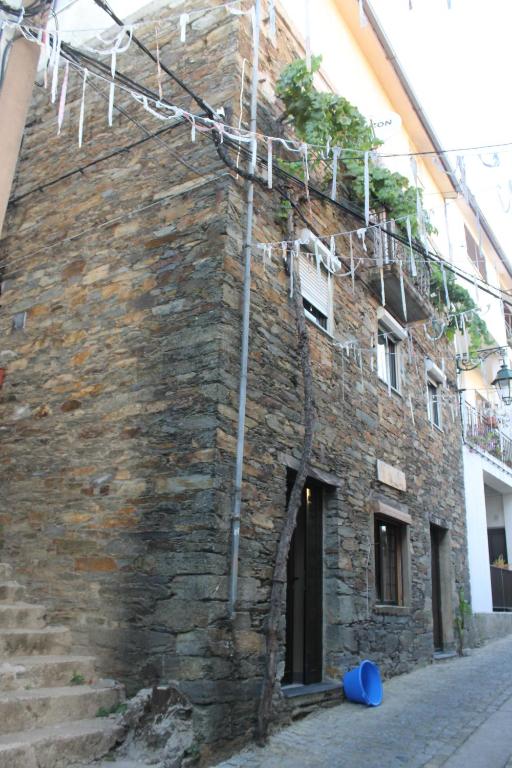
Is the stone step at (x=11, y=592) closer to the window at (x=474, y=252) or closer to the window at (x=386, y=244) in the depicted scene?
the window at (x=386, y=244)

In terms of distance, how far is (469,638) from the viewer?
1009cm

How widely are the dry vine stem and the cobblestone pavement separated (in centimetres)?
32

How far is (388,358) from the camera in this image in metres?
8.88

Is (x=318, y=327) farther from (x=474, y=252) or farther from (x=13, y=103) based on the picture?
(x=474, y=252)

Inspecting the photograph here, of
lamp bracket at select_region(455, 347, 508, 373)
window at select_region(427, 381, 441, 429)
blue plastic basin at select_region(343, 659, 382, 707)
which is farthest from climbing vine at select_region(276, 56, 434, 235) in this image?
lamp bracket at select_region(455, 347, 508, 373)

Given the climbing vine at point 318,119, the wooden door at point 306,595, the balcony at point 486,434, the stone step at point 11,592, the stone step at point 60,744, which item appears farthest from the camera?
the balcony at point 486,434

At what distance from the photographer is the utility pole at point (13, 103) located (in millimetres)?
3676

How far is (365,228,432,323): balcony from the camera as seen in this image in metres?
8.10

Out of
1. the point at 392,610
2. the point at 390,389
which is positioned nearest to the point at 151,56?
the point at 390,389

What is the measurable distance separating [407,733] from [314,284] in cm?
426

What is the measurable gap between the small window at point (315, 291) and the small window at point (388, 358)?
1536mm

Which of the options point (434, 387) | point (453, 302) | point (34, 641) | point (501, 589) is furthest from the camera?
point (501, 589)

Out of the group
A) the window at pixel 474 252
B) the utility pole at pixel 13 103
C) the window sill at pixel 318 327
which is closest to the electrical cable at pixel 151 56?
the utility pole at pixel 13 103

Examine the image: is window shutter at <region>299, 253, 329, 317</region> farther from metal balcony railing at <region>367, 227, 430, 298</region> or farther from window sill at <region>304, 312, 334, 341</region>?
metal balcony railing at <region>367, 227, 430, 298</region>
